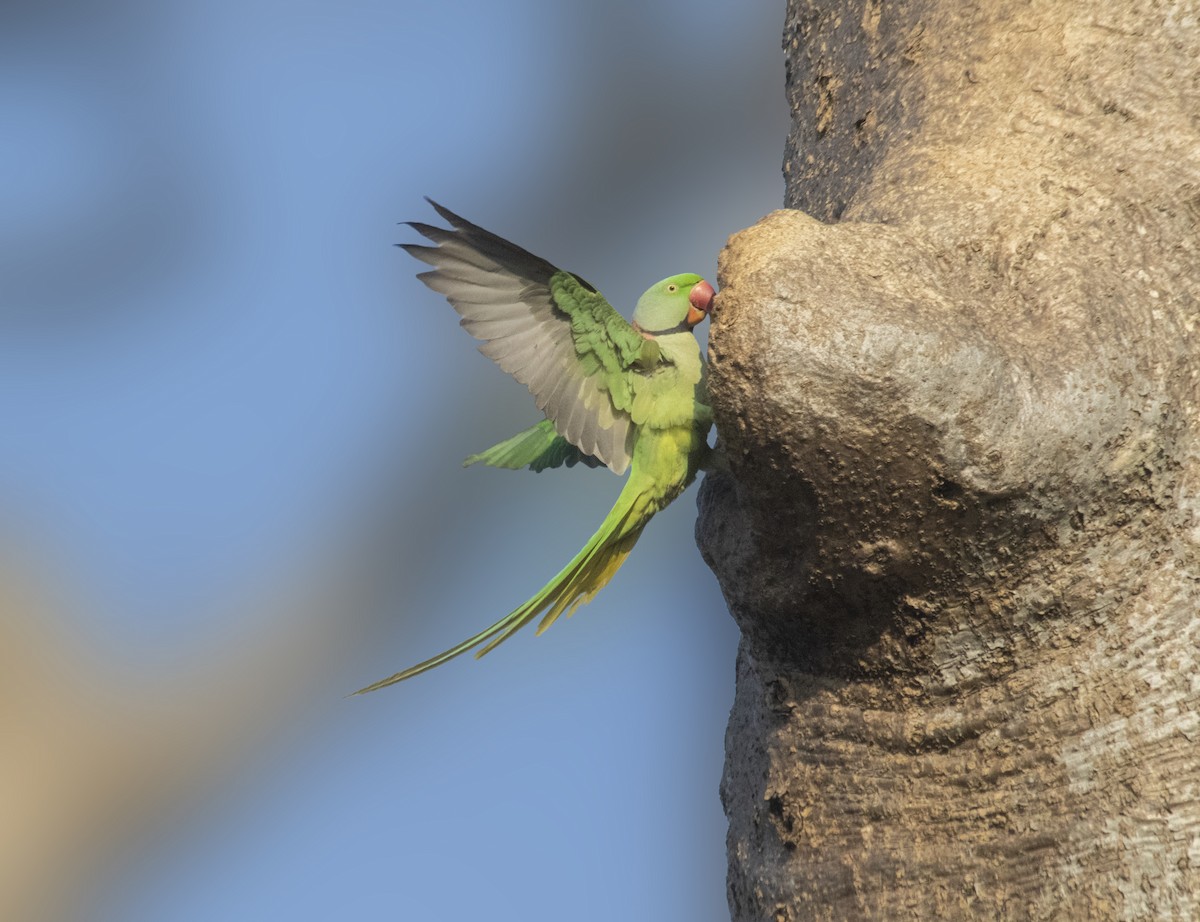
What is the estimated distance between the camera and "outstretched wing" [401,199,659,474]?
1.89 m

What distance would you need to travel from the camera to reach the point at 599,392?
203 centimetres

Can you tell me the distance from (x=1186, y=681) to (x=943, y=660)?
287 mm

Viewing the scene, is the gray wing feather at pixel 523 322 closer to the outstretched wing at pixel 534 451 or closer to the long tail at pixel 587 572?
the long tail at pixel 587 572

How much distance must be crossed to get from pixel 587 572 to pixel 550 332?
0.39m

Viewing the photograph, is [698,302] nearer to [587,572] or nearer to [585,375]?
[585,375]

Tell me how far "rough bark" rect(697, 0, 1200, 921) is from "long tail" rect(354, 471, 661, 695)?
0.73 ft

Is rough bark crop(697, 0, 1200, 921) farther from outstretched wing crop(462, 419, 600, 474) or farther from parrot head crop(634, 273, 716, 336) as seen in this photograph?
outstretched wing crop(462, 419, 600, 474)

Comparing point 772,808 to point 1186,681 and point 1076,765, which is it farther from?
point 1186,681

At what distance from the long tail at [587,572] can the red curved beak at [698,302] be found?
0.31 metres

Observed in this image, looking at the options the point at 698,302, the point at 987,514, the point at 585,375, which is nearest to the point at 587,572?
the point at 585,375

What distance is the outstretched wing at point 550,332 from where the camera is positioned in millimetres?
1891

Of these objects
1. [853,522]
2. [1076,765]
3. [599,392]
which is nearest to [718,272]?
[853,522]

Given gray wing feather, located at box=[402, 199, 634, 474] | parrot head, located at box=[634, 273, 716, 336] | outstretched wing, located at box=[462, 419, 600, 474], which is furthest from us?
outstretched wing, located at box=[462, 419, 600, 474]

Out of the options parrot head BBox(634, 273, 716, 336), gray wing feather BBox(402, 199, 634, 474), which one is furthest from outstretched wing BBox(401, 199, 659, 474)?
parrot head BBox(634, 273, 716, 336)
